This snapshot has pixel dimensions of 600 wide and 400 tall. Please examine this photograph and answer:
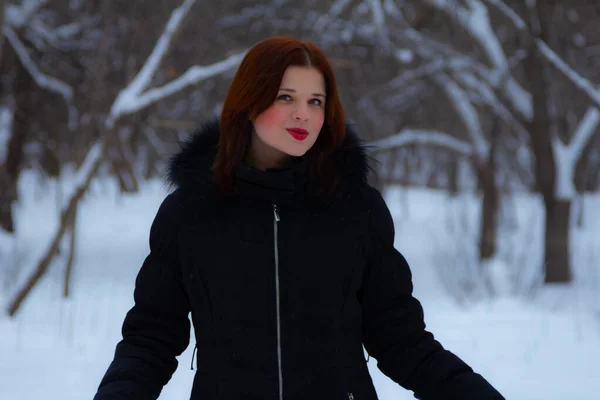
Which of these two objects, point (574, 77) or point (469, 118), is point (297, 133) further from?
point (469, 118)

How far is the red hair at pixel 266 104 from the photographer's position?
1.85 metres

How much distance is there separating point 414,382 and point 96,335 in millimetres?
5324

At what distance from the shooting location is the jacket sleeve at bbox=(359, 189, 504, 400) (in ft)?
5.68

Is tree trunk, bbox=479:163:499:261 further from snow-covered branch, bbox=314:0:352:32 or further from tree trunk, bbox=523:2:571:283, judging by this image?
snow-covered branch, bbox=314:0:352:32

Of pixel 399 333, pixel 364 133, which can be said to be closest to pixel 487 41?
pixel 364 133

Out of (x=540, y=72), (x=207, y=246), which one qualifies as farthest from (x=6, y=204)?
(x=207, y=246)

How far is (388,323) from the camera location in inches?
72.2

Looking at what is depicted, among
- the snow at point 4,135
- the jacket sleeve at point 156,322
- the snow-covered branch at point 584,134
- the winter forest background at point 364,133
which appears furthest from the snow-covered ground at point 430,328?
the snow at point 4,135

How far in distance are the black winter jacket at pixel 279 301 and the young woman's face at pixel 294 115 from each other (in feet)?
0.22

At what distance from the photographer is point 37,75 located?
10.6m

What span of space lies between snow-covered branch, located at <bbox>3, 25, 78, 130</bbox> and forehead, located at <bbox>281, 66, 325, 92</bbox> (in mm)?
7731

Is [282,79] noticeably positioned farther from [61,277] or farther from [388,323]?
[61,277]

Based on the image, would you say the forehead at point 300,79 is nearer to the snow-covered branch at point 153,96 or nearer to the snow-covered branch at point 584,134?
the snow-covered branch at point 153,96

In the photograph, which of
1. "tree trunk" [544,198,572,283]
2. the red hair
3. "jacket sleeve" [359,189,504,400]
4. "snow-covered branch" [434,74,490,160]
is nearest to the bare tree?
"tree trunk" [544,198,572,283]
